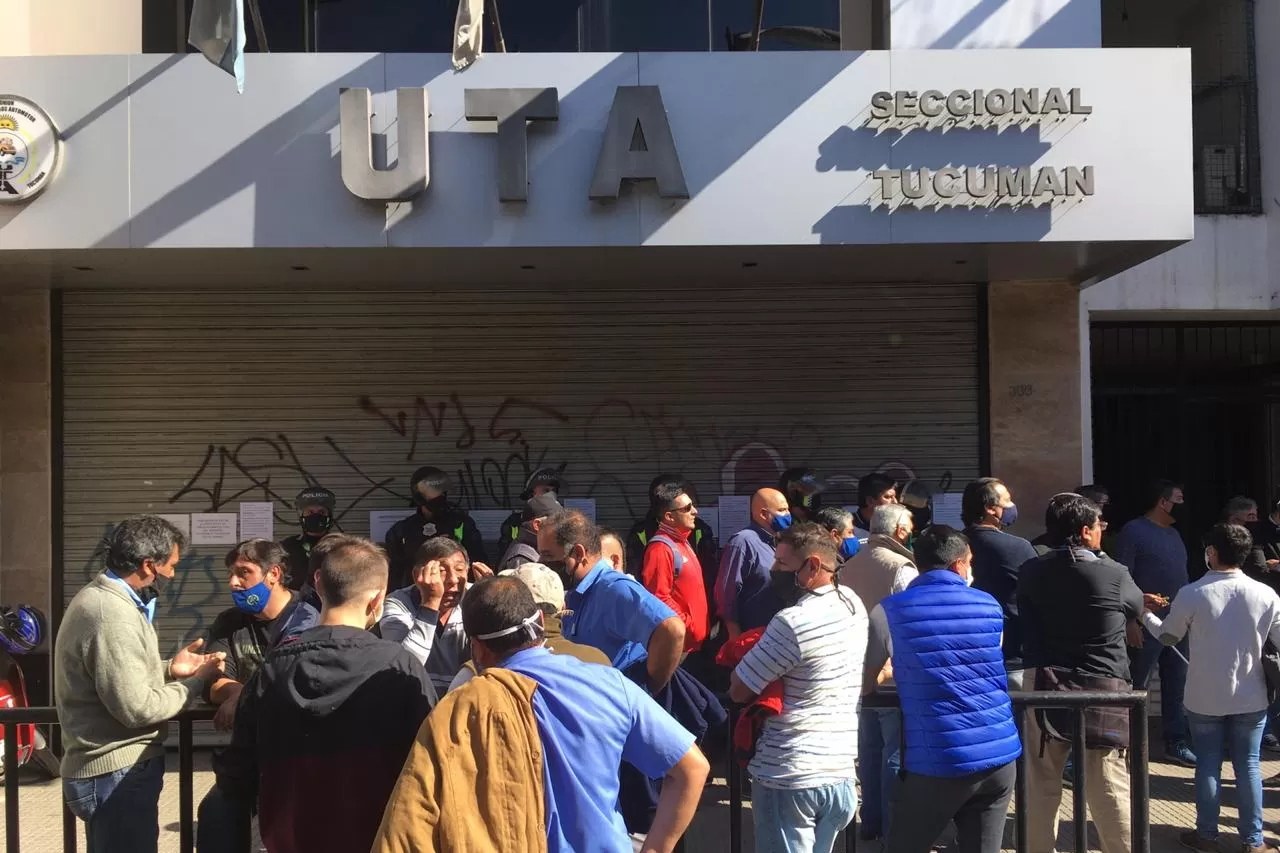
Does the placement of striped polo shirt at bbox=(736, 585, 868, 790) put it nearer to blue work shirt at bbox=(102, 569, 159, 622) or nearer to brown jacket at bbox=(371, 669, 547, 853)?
brown jacket at bbox=(371, 669, 547, 853)

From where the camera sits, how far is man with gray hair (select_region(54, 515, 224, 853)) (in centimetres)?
350

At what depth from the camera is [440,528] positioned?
23.8ft

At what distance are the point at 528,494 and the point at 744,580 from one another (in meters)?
2.15

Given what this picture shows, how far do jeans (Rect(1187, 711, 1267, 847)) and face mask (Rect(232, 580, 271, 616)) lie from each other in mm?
4847

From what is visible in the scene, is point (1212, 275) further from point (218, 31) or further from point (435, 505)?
point (218, 31)

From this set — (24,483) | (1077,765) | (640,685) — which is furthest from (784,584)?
(24,483)

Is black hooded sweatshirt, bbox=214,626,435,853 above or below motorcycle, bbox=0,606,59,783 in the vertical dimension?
above

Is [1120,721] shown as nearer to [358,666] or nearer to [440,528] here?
[358,666]

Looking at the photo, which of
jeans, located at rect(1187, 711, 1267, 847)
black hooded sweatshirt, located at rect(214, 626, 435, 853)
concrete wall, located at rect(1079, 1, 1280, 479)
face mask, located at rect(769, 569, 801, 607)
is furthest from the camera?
concrete wall, located at rect(1079, 1, 1280, 479)

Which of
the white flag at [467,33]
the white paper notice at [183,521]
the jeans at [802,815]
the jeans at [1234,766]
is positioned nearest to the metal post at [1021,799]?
the jeans at [802,815]

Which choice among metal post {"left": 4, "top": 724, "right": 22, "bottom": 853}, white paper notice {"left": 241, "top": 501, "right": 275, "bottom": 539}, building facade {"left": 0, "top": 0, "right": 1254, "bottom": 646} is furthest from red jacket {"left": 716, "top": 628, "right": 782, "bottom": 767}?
white paper notice {"left": 241, "top": 501, "right": 275, "bottom": 539}

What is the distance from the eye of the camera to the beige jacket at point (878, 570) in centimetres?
502

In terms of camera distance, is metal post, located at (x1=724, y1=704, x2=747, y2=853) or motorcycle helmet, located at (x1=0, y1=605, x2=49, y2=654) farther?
motorcycle helmet, located at (x1=0, y1=605, x2=49, y2=654)

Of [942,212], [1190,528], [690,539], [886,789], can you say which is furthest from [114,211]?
[1190,528]
